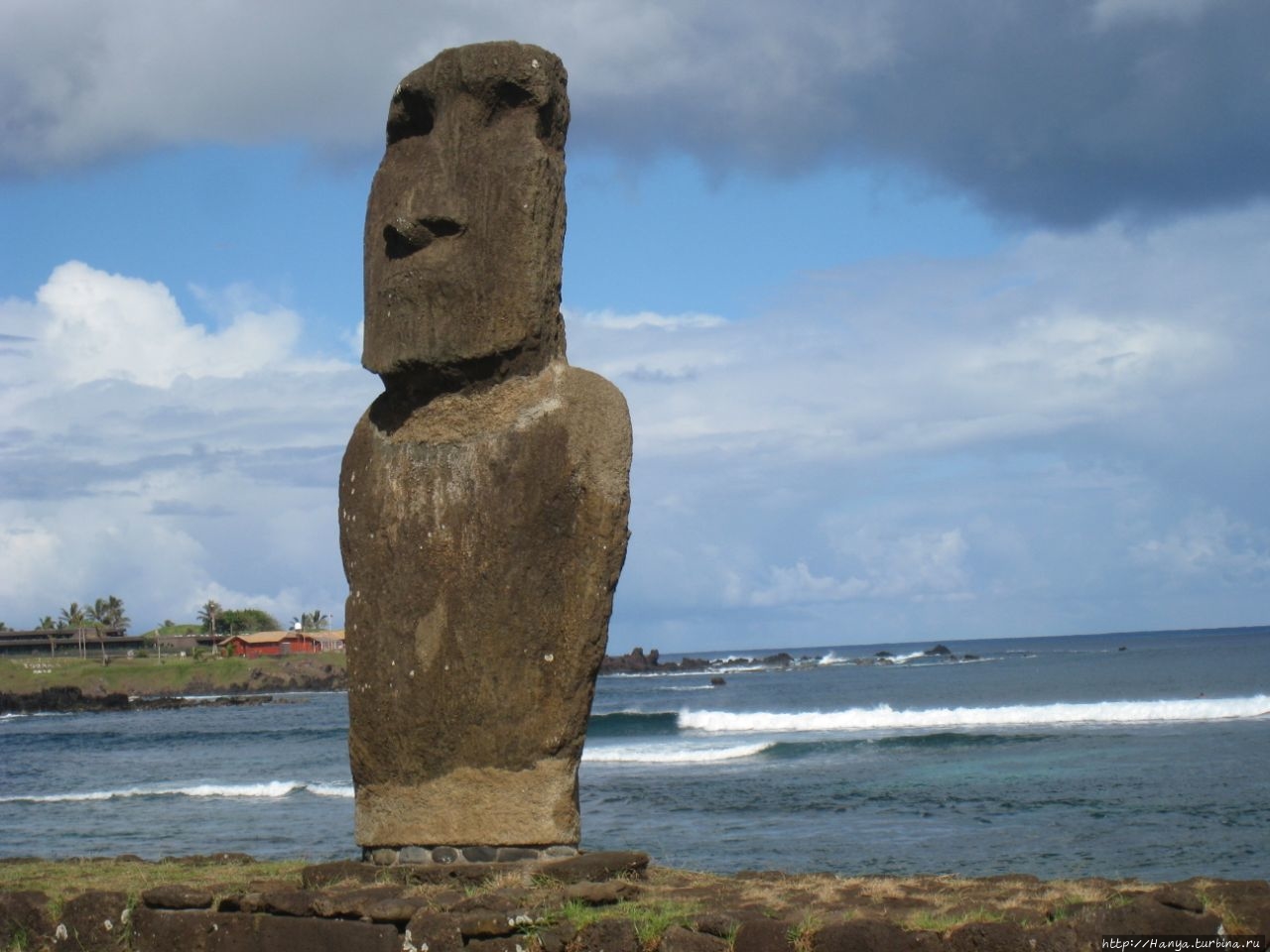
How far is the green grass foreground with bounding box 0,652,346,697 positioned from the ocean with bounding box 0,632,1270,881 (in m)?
29.1

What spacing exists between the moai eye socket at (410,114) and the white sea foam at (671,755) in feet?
69.0

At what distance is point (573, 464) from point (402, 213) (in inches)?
60.2

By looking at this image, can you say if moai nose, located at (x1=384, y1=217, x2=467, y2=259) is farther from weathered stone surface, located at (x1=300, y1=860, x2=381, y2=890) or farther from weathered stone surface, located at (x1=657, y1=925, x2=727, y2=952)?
weathered stone surface, located at (x1=657, y1=925, x2=727, y2=952)

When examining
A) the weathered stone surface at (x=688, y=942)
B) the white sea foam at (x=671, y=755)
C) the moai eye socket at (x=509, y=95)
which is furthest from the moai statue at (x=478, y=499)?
the white sea foam at (x=671, y=755)

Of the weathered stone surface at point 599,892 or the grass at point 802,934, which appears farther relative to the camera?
the weathered stone surface at point 599,892

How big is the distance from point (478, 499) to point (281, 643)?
99246 millimetres

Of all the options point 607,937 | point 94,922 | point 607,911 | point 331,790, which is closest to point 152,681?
point 331,790

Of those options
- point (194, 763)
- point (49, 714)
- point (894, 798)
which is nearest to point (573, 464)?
point (894, 798)

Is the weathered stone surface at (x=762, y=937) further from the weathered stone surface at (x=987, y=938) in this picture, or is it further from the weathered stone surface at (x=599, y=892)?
the weathered stone surface at (x=599, y=892)

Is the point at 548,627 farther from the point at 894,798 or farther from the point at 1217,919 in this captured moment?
the point at 894,798

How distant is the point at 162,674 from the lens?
79000mm

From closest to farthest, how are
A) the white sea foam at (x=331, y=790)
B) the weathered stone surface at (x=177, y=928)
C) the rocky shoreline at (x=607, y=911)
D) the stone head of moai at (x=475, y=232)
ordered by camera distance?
the rocky shoreline at (x=607, y=911) → the weathered stone surface at (x=177, y=928) → the stone head of moai at (x=475, y=232) → the white sea foam at (x=331, y=790)

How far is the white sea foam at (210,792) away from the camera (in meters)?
21.9

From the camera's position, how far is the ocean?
14.0 meters
